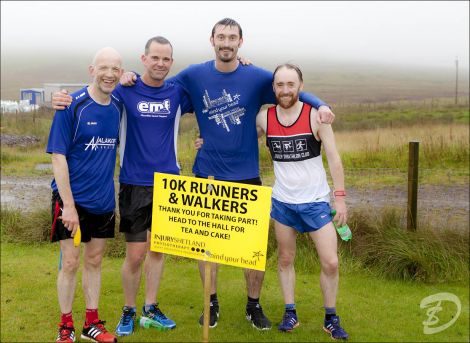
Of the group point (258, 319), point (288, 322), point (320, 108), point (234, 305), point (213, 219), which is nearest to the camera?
point (213, 219)

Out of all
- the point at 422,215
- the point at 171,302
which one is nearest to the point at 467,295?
the point at 422,215

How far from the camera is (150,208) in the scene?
5082 mm

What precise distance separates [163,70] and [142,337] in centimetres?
247

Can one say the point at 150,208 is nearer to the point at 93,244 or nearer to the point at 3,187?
the point at 93,244

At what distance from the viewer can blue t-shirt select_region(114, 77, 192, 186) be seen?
4.99 meters

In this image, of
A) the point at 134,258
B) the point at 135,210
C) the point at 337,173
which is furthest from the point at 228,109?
the point at 134,258

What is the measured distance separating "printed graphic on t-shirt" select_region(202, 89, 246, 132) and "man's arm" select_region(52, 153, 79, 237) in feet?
4.67

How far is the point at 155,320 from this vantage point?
539cm

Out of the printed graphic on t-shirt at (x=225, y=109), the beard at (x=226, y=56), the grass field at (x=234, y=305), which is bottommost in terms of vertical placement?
the grass field at (x=234, y=305)

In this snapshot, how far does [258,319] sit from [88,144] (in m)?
2.39

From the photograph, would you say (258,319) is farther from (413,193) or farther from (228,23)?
(413,193)

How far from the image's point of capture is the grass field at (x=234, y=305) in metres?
5.36

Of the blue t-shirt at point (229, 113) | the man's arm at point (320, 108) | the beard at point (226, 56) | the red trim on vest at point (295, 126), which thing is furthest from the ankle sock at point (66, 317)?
the man's arm at point (320, 108)

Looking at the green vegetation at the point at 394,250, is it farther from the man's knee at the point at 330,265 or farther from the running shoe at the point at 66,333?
the running shoe at the point at 66,333
